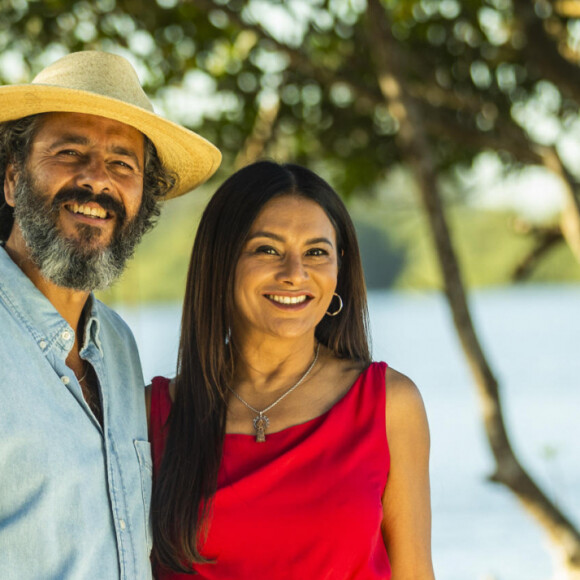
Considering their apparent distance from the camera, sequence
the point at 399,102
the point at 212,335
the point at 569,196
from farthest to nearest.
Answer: the point at 569,196 → the point at 399,102 → the point at 212,335

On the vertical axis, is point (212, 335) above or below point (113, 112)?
below

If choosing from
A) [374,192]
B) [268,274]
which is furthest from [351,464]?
[374,192]

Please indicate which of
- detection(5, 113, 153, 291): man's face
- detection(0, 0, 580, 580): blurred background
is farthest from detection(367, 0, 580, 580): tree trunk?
detection(5, 113, 153, 291): man's face

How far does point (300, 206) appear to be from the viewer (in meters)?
2.95

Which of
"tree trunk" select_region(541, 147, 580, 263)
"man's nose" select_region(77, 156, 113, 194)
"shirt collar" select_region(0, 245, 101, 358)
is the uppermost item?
"tree trunk" select_region(541, 147, 580, 263)

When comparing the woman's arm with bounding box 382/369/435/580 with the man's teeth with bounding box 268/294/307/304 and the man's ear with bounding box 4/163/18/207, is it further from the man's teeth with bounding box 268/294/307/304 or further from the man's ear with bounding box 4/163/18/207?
the man's ear with bounding box 4/163/18/207

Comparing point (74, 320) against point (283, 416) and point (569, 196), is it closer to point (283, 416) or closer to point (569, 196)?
point (283, 416)

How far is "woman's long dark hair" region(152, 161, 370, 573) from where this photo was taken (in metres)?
2.73

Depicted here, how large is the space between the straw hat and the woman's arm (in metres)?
1.05

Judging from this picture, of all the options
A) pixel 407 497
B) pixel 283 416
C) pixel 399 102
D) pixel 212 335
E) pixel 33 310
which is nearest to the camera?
pixel 33 310

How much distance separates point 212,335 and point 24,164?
0.77 meters

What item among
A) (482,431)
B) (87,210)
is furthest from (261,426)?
(482,431)

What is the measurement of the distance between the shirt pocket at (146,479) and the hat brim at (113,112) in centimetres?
94

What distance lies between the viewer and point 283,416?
2.93 meters
